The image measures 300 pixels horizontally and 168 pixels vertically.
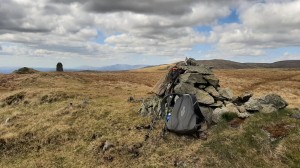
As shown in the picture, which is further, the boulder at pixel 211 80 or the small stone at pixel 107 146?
the boulder at pixel 211 80

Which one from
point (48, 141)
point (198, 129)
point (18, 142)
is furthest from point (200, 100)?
point (18, 142)

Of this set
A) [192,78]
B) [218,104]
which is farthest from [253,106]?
[192,78]

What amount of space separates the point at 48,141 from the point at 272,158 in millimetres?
17425

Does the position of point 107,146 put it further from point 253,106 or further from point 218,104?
point 253,106

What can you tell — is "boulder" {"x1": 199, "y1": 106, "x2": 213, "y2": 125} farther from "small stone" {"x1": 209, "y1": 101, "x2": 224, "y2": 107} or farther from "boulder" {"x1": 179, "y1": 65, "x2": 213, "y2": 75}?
"boulder" {"x1": 179, "y1": 65, "x2": 213, "y2": 75}

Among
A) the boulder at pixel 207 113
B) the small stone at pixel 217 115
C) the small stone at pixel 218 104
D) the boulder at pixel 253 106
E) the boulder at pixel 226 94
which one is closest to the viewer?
the small stone at pixel 217 115

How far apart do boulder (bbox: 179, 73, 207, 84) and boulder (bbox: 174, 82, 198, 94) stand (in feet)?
1.69

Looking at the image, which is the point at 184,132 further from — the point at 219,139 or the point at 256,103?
the point at 256,103

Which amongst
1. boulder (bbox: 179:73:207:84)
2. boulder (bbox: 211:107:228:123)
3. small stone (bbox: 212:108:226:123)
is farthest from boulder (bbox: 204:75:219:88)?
small stone (bbox: 212:108:226:123)

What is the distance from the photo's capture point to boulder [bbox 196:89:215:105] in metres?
25.0

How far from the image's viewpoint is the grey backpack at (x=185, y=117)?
2194 centimetres

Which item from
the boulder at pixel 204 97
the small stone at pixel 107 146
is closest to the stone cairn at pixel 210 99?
the boulder at pixel 204 97

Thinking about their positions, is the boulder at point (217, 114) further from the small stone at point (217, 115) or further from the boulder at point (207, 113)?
the boulder at point (207, 113)

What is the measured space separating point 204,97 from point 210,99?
0.55 m
